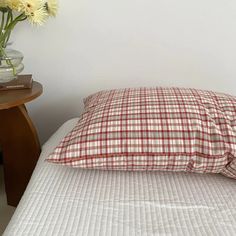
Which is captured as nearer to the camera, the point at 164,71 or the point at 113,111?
the point at 113,111

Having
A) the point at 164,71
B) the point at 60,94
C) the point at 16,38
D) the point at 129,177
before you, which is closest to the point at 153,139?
the point at 129,177

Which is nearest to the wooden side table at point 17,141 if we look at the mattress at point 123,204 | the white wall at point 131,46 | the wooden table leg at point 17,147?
the wooden table leg at point 17,147

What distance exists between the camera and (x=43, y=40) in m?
1.30

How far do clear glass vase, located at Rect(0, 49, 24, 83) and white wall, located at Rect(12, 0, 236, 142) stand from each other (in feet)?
0.59

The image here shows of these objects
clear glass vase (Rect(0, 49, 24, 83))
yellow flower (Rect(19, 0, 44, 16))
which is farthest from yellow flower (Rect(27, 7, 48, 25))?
clear glass vase (Rect(0, 49, 24, 83))

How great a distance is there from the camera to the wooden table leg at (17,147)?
3.76ft

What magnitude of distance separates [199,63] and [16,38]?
81cm

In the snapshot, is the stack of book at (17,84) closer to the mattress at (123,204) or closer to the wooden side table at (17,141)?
the wooden side table at (17,141)

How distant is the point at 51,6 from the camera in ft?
3.74

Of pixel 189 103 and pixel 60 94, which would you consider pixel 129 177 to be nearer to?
pixel 189 103

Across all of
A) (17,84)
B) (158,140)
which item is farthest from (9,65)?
(158,140)

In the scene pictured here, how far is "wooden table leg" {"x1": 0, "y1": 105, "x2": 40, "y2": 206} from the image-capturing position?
114cm

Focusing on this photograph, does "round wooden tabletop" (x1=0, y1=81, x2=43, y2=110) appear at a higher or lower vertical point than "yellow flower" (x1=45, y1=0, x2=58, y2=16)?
lower

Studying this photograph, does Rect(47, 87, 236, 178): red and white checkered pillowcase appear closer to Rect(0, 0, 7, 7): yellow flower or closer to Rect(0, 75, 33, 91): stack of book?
Rect(0, 75, 33, 91): stack of book
